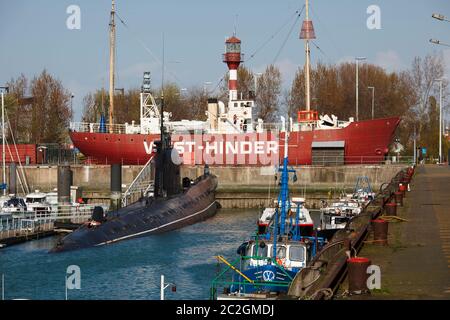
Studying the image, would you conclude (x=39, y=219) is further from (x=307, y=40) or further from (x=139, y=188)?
(x=307, y=40)

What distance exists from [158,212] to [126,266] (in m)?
13.7

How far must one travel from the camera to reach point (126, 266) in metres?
37.5

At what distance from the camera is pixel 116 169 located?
190 feet

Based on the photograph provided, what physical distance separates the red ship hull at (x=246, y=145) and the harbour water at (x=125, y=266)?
3300cm

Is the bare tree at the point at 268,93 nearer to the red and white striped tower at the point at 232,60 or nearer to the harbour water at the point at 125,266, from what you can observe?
the red and white striped tower at the point at 232,60

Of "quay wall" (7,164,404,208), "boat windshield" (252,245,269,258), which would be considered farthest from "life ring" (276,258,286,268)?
"quay wall" (7,164,404,208)

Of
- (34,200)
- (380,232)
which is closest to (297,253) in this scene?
(380,232)

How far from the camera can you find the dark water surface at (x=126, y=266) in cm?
3166

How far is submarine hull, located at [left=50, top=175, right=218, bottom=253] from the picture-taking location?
42.3 meters

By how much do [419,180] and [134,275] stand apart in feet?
119

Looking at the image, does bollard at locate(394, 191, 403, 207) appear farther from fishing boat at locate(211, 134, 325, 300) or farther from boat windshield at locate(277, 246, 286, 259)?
boat windshield at locate(277, 246, 286, 259)

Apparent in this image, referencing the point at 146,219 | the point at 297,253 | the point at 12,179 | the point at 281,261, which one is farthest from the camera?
the point at 12,179

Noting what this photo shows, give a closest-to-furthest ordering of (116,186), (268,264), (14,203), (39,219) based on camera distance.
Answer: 1. (268,264)
2. (39,219)
3. (116,186)
4. (14,203)

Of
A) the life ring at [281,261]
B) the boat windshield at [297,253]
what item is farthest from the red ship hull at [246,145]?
the life ring at [281,261]
